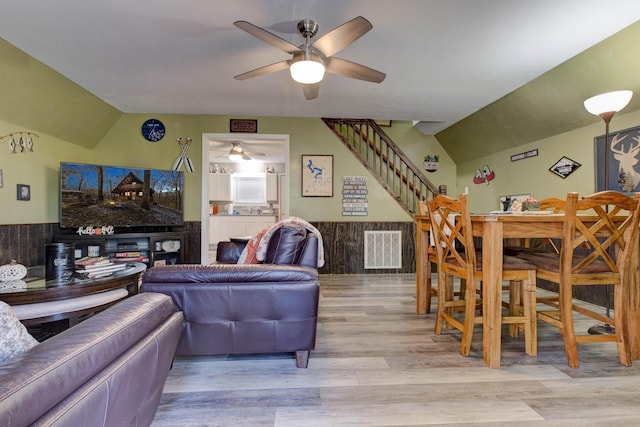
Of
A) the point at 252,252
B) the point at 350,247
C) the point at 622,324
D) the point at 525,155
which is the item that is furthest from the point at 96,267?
the point at 525,155

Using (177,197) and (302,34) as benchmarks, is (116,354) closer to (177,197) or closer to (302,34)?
(302,34)

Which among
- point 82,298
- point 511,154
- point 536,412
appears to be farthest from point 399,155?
point 82,298

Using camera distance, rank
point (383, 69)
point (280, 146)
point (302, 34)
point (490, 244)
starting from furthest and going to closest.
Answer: point (280, 146)
point (383, 69)
point (302, 34)
point (490, 244)

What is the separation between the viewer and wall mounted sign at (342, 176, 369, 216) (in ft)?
16.4

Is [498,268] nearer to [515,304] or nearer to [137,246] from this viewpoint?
[515,304]

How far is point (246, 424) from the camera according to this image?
1.37 m

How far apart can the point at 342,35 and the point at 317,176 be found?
2945 mm

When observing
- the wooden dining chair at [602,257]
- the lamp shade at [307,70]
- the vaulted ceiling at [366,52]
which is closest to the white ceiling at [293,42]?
the vaulted ceiling at [366,52]

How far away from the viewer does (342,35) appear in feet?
6.90

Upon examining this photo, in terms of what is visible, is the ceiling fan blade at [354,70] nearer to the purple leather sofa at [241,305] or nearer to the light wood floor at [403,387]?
the purple leather sofa at [241,305]

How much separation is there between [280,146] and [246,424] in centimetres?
590

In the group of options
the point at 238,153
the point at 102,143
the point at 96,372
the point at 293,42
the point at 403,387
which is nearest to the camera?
the point at 96,372

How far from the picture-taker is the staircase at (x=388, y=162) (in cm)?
517

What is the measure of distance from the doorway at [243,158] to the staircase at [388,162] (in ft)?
3.97
